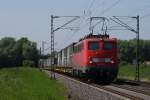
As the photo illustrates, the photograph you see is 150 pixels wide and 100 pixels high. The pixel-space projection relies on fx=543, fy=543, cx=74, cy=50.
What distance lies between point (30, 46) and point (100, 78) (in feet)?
386

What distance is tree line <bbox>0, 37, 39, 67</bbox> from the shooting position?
143250 millimetres

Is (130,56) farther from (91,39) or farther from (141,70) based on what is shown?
(91,39)

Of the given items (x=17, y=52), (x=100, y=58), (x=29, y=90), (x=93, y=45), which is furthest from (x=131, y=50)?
(x=29, y=90)

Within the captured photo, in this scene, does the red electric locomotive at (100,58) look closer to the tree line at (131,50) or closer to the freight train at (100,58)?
the freight train at (100,58)

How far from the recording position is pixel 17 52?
159625 millimetres

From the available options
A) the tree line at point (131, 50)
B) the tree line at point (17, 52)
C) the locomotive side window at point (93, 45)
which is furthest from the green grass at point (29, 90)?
the tree line at point (131, 50)

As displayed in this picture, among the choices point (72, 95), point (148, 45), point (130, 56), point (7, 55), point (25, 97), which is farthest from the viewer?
point (148, 45)

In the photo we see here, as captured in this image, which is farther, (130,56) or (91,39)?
(130,56)

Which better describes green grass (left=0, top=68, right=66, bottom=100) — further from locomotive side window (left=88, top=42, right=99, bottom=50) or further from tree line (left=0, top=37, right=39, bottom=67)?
Answer: tree line (left=0, top=37, right=39, bottom=67)

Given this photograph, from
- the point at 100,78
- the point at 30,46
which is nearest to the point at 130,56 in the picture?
the point at 30,46

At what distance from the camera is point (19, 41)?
560 ft

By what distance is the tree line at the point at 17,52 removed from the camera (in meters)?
143

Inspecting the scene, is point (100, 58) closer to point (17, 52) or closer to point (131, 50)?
point (17, 52)

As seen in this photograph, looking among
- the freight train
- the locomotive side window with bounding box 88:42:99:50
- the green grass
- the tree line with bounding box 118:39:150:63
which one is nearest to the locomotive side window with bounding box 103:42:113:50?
the freight train
